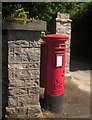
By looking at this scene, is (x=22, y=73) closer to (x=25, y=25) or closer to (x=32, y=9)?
(x=25, y=25)

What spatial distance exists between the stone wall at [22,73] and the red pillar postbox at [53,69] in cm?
46

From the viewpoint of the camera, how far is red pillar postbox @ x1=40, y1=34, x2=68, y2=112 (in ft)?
19.8

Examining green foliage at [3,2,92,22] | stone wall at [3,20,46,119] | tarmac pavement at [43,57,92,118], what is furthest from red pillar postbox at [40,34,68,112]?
green foliage at [3,2,92,22]

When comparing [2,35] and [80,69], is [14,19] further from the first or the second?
[80,69]

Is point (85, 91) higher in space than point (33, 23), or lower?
lower

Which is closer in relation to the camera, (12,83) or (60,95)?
(12,83)

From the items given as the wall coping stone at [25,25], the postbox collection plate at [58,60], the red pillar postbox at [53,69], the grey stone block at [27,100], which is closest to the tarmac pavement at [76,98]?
the red pillar postbox at [53,69]

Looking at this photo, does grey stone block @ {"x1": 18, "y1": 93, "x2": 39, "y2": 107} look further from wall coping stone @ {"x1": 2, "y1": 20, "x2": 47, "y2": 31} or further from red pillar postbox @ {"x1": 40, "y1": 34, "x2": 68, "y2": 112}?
wall coping stone @ {"x1": 2, "y1": 20, "x2": 47, "y2": 31}

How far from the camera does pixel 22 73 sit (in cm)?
560

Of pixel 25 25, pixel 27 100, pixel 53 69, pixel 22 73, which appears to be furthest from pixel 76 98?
pixel 25 25

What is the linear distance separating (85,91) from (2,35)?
3454 millimetres

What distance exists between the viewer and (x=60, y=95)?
6234mm

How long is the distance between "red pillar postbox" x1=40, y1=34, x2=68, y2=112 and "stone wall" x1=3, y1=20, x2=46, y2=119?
0.46 metres

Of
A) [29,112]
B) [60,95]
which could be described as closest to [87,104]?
[60,95]
